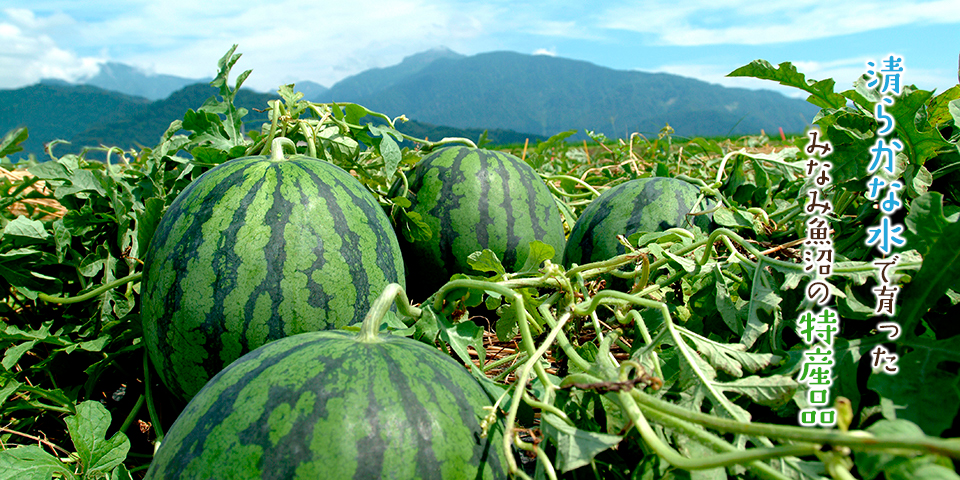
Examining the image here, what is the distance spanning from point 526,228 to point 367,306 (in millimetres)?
1004

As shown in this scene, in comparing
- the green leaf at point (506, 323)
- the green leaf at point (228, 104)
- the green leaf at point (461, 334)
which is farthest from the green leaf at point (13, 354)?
the green leaf at point (506, 323)

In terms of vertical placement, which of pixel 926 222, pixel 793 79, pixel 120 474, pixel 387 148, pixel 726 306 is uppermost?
pixel 793 79

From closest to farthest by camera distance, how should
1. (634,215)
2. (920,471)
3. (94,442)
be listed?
(920,471)
(94,442)
(634,215)

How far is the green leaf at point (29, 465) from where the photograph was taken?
4.47 feet

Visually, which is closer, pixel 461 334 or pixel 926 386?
pixel 926 386

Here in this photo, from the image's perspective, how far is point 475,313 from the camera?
2.72 metres

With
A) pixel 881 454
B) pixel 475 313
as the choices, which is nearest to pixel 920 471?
pixel 881 454

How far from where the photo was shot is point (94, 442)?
5.00 feet

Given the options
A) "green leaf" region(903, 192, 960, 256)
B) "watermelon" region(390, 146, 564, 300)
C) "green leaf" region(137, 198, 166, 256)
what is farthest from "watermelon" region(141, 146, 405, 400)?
"green leaf" region(903, 192, 960, 256)

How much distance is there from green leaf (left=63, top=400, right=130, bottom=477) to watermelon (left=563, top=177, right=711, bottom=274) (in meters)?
1.87

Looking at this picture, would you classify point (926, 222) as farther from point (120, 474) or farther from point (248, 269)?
point (120, 474)

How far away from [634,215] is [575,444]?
63.6 inches

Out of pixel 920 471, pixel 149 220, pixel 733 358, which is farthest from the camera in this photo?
pixel 149 220

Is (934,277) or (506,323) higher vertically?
(934,277)
